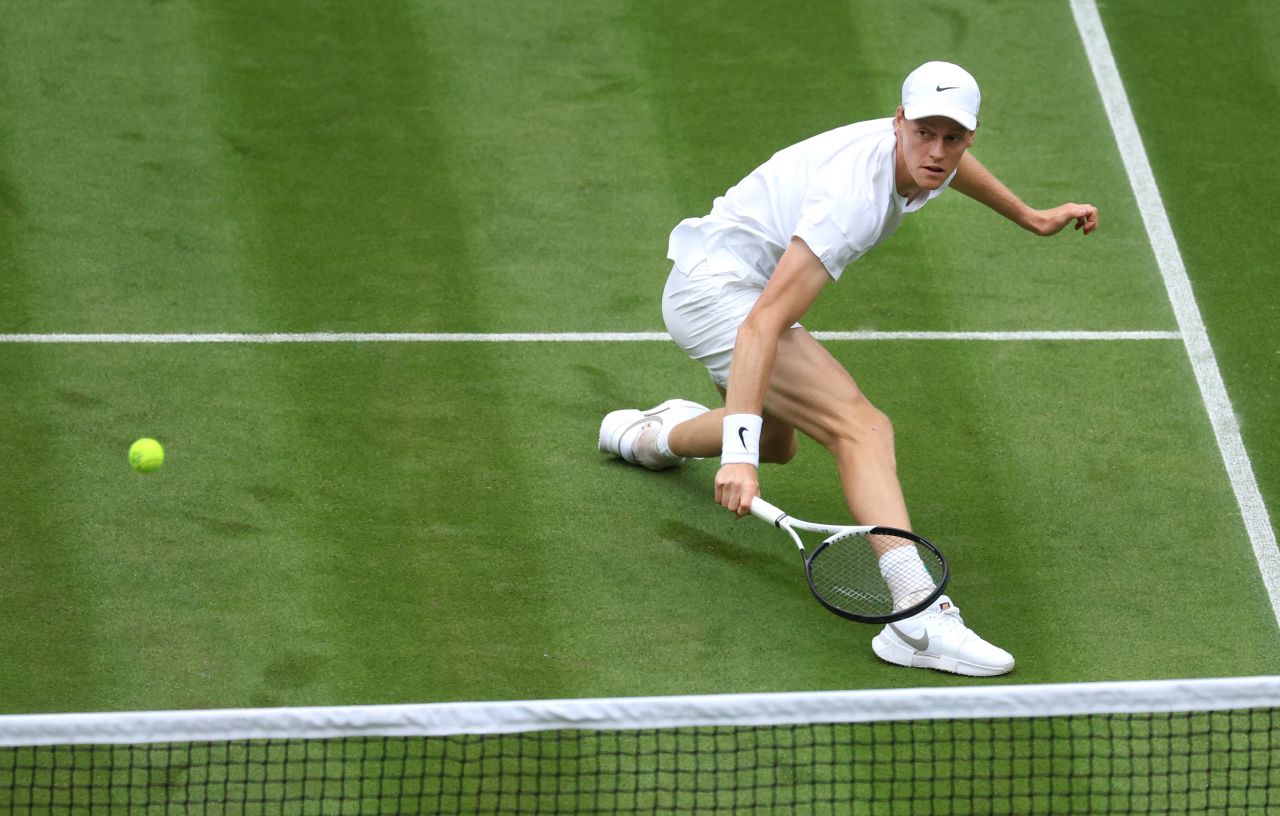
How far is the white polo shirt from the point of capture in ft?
19.0

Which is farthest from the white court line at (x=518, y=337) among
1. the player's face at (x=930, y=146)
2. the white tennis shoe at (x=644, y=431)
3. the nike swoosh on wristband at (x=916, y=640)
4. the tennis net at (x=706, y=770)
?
the tennis net at (x=706, y=770)

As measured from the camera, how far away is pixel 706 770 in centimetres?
541

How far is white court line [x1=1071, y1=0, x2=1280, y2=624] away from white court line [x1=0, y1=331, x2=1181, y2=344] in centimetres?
23

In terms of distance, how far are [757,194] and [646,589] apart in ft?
4.83

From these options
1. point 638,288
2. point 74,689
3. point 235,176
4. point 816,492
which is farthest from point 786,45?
point 74,689

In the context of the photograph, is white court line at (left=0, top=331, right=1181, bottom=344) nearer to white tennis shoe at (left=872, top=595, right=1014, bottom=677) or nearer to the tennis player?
the tennis player

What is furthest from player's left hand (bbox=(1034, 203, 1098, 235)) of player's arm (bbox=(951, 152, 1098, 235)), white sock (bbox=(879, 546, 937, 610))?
white sock (bbox=(879, 546, 937, 610))

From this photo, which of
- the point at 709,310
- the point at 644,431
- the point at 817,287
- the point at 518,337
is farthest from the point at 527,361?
the point at 817,287

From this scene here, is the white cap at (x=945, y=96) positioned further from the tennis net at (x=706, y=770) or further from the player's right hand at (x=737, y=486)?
the tennis net at (x=706, y=770)

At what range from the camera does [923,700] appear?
466 centimetres

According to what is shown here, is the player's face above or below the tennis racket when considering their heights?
above

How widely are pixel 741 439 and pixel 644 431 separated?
1.34 metres

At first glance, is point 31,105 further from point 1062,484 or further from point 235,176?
point 1062,484

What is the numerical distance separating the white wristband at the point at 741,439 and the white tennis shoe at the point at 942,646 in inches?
31.6
